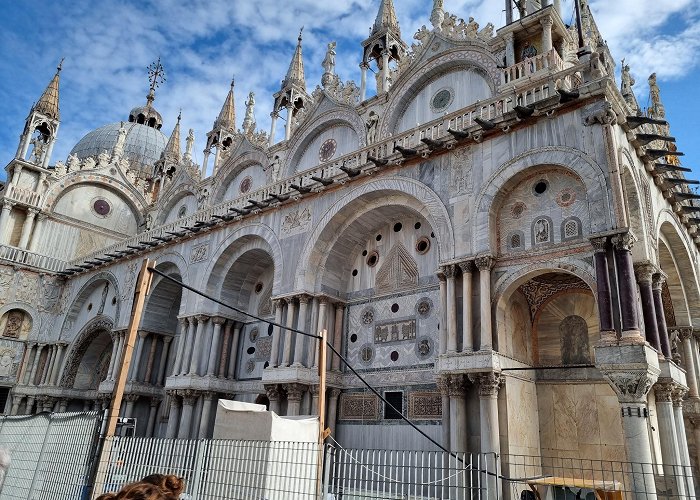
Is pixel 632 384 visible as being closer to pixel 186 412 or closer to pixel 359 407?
pixel 359 407

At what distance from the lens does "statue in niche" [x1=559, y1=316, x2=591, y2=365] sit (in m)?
12.0

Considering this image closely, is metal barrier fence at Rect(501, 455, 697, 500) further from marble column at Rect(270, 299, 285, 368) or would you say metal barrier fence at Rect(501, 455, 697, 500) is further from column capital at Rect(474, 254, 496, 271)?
marble column at Rect(270, 299, 285, 368)

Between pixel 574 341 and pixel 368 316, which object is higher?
pixel 368 316

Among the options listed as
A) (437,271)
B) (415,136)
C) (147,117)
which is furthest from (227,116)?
(147,117)

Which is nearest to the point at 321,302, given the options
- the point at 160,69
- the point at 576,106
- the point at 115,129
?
the point at 576,106

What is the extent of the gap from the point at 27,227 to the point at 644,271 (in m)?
27.9

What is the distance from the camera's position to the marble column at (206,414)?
16.7 m

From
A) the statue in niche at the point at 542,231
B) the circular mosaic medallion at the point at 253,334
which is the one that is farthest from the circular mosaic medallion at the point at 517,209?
the circular mosaic medallion at the point at 253,334

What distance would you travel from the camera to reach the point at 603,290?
9742mm

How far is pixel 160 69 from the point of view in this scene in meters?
52.4

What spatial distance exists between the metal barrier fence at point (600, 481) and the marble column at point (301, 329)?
6258mm

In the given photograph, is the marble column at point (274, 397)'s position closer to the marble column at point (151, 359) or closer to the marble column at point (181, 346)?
the marble column at point (181, 346)

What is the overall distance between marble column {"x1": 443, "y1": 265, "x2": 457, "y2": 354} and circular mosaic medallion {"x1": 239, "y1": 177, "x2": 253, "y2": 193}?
13729mm

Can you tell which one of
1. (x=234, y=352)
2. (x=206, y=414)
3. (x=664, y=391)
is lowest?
(x=206, y=414)
